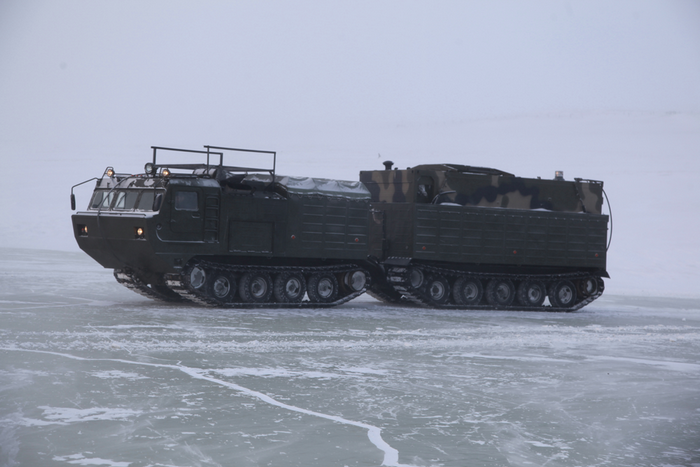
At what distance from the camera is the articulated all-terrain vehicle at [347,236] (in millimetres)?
18688

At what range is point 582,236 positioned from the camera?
2364 cm

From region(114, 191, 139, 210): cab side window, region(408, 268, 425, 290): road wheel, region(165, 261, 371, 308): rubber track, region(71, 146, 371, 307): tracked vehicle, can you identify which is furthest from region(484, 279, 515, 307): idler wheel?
region(114, 191, 139, 210): cab side window

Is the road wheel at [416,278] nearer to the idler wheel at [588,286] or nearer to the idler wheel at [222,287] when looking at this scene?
the idler wheel at [222,287]

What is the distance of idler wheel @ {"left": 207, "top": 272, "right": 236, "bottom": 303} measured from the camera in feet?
62.0

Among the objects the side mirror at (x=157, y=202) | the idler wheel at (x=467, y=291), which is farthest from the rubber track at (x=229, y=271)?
the idler wheel at (x=467, y=291)

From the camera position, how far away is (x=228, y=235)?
19.2 meters

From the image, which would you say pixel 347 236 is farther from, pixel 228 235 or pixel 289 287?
pixel 228 235

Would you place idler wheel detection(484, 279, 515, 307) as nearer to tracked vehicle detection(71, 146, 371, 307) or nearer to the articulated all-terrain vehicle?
the articulated all-terrain vehicle

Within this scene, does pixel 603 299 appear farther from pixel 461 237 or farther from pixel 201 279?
A: pixel 201 279

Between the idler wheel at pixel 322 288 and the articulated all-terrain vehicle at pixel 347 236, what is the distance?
0.12 ft

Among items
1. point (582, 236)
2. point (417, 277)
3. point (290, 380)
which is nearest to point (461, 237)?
point (417, 277)

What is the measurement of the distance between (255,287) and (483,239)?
612cm

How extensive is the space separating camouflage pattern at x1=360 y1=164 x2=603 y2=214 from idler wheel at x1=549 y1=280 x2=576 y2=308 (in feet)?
6.56

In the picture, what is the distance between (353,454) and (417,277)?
14.9 meters
